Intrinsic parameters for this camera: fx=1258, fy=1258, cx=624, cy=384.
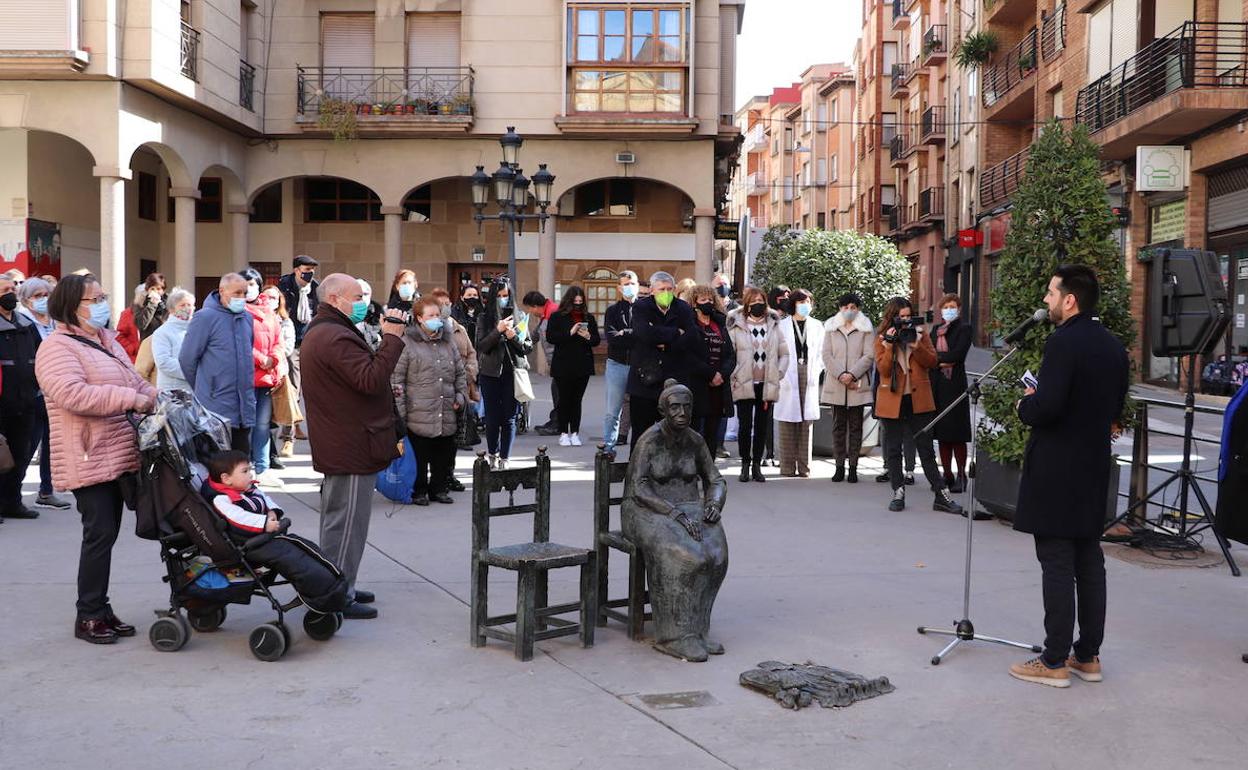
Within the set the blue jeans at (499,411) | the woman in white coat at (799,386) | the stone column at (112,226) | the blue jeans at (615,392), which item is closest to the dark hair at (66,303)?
the blue jeans at (499,411)

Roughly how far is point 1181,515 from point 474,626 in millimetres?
5366

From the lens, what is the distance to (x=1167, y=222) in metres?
24.7

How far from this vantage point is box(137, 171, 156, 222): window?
28.6 metres

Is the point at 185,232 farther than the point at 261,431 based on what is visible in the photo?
Yes

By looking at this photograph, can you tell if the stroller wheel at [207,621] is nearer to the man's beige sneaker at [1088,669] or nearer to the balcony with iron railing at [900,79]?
the man's beige sneaker at [1088,669]

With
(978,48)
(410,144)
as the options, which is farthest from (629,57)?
(978,48)

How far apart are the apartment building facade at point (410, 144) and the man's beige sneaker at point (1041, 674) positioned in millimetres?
21655

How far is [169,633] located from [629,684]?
2.22 m

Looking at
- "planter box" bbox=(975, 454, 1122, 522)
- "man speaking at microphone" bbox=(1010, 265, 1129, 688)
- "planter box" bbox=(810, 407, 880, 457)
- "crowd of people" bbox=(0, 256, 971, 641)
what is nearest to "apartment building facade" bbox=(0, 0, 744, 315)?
"crowd of people" bbox=(0, 256, 971, 641)

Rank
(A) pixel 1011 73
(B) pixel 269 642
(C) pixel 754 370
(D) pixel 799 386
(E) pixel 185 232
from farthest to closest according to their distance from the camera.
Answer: (A) pixel 1011 73, (E) pixel 185 232, (D) pixel 799 386, (C) pixel 754 370, (B) pixel 269 642

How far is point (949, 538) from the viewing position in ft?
30.3

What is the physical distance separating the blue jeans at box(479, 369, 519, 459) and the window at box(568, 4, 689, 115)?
15.5 m

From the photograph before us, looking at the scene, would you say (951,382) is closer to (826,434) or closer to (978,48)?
(826,434)

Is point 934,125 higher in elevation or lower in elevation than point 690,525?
higher
